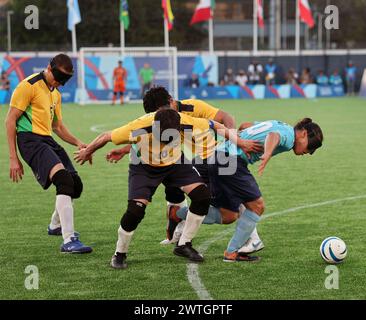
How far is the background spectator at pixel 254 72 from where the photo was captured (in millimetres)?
42044

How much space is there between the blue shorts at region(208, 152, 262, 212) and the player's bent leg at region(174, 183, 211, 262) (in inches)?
8.4

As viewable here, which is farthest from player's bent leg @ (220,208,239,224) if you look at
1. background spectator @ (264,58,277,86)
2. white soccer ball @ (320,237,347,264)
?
background spectator @ (264,58,277,86)

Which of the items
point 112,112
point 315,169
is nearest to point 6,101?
point 112,112

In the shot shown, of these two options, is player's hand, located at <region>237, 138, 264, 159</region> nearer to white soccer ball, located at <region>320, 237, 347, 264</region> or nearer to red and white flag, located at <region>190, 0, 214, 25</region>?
white soccer ball, located at <region>320, 237, 347, 264</region>

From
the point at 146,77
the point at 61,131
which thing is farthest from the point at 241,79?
the point at 61,131

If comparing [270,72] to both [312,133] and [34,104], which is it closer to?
[34,104]

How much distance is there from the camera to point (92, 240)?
8.24m

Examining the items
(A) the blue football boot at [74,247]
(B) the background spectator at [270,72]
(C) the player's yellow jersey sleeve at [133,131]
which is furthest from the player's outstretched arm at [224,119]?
(B) the background spectator at [270,72]

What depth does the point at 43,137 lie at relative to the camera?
795cm

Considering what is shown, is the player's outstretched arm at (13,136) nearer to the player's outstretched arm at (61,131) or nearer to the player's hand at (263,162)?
the player's outstretched arm at (61,131)

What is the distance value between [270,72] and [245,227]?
1421 inches
